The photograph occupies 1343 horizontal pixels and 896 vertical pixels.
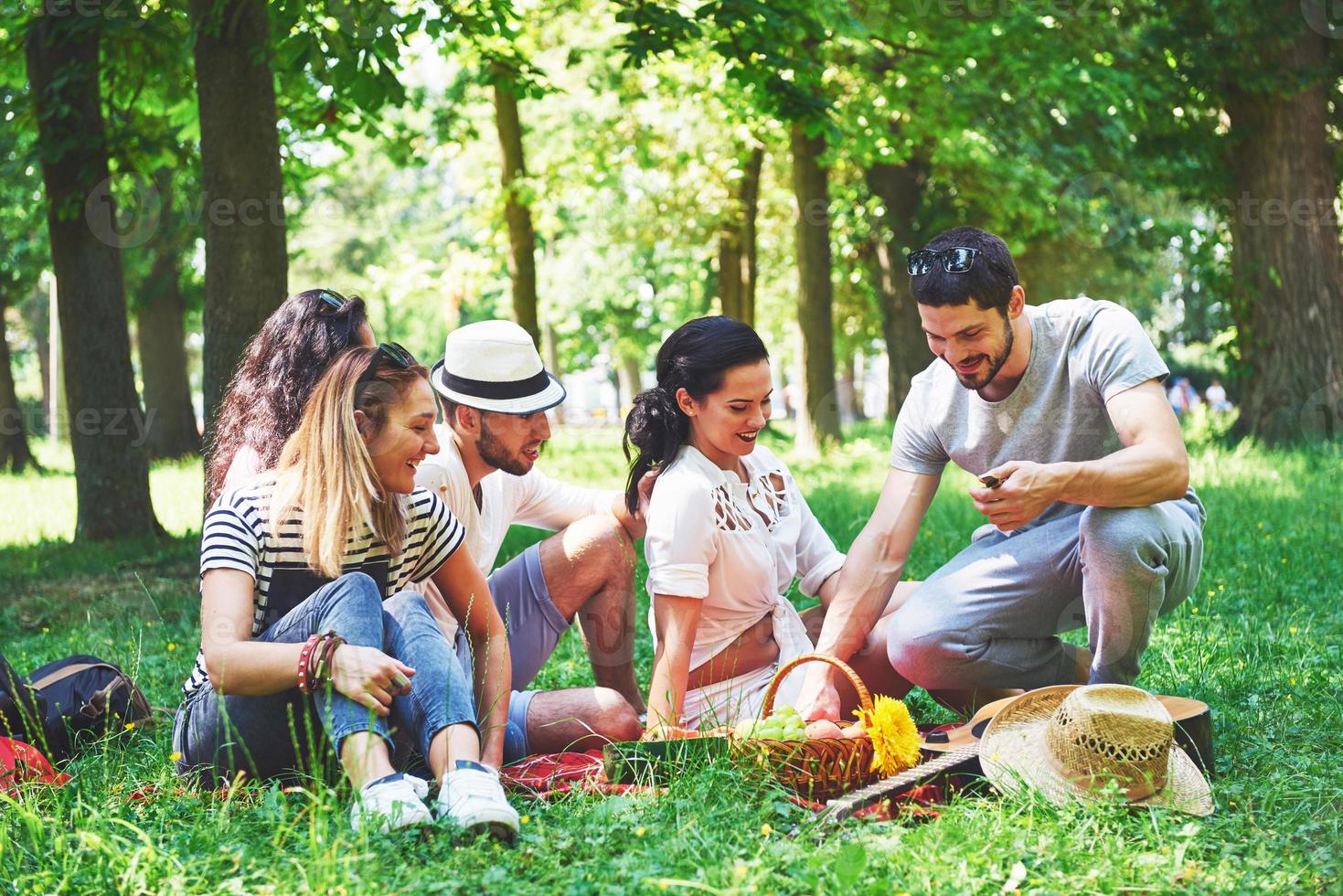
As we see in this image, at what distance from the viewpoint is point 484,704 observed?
360cm

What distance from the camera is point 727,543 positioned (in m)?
3.85

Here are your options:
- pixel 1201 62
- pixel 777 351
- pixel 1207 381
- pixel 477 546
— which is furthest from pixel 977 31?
pixel 1207 381

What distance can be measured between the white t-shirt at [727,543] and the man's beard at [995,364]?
0.68 metres

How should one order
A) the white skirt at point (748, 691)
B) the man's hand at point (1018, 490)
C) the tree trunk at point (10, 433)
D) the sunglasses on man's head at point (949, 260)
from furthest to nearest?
the tree trunk at point (10, 433) < the white skirt at point (748, 691) < the sunglasses on man's head at point (949, 260) < the man's hand at point (1018, 490)

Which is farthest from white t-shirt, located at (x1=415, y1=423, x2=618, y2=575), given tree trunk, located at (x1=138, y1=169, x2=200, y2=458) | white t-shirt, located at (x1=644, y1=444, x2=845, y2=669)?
tree trunk, located at (x1=138, y1=169, x2=200, y2=458)

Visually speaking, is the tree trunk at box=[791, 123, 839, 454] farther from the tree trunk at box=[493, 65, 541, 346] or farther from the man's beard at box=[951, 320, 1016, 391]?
the man's beard at box=[951, 320, 1016, 391]

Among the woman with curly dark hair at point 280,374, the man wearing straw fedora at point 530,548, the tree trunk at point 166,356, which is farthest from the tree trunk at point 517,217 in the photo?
the woman with curly dark hair at point 280,374

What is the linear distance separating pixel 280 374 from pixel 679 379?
1181 mm

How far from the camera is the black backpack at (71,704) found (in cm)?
375

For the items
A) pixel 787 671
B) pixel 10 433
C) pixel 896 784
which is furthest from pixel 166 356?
pixel 896 784

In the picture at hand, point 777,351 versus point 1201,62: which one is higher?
point 1201,62

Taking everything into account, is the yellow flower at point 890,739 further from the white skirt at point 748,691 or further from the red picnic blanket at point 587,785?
the white skirt at point 748,691

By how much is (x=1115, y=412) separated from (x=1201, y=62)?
8.94m

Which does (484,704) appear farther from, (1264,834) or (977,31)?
(977,31)
